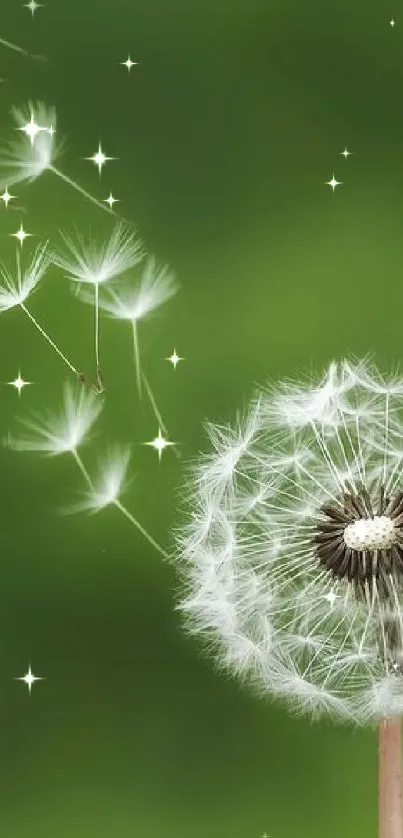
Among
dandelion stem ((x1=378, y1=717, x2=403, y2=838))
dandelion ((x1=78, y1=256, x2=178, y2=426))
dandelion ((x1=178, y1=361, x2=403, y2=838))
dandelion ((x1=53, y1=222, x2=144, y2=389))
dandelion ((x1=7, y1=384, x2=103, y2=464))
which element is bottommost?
dandelion stem ((x1=378, y1=717, x2=403, y2=838))

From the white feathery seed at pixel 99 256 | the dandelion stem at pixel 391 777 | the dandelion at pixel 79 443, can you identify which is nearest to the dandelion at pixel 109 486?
the dandelion at pixel 79 443

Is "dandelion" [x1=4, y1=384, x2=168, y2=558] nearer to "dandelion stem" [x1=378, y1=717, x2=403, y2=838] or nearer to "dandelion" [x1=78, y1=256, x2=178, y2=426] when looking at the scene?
"dandelion" [x1=78, y1=256, x2=178, y2=426]

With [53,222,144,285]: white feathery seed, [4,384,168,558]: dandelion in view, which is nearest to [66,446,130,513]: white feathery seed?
[4,384,168,558]: dandelion

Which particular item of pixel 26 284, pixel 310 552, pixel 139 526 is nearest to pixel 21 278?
pixel 26 284

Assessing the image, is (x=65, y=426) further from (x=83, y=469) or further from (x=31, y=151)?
(x=31, y=151)

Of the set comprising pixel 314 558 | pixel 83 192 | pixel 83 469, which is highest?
pixel 83 192

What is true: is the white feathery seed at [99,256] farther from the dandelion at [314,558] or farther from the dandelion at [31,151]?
the dandelion at [314,558]
